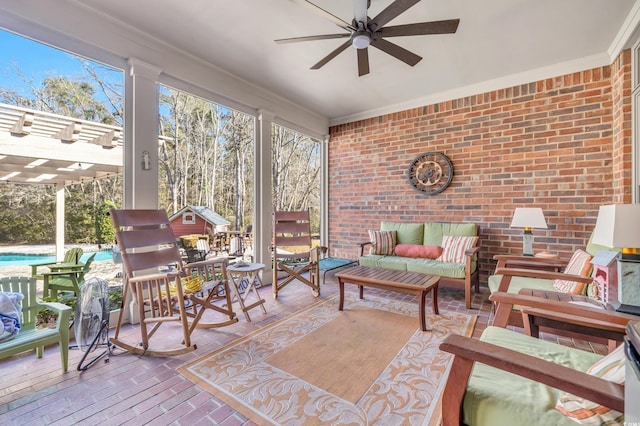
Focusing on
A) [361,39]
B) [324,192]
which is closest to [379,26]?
[361,39]

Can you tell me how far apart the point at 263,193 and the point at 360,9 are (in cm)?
267

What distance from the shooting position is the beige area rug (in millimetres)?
1561

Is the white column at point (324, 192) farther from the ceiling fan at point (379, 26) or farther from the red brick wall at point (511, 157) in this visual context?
the ceiling fan at point (379, 26)

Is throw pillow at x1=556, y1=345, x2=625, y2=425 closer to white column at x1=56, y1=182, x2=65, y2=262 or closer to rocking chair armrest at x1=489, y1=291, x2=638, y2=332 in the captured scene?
rocking chair armrest at x1=489, y1=291, x2=638, y2=332

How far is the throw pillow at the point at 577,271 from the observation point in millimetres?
2195

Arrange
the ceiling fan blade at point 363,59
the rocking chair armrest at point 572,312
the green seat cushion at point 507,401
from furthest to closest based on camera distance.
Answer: the ceiling fan blade at point 363,59
the rocking chair armrest at point 572,312
the green seat cushion at point 507,401

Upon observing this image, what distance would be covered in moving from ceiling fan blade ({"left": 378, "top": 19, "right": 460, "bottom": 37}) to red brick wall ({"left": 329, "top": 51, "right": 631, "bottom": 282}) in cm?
225

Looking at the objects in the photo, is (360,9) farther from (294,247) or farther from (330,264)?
(330,264)

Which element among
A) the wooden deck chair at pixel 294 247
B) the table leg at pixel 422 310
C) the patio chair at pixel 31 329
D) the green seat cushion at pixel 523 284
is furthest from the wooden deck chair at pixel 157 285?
the green seat cushion at pixel 523 284

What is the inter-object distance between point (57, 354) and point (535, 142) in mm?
5354

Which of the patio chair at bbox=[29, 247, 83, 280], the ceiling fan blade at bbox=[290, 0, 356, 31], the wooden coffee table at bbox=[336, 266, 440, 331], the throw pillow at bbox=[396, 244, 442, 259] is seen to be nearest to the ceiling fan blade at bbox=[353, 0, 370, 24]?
the ceiling fan blade at bbox=[290, 0, 356, 31]

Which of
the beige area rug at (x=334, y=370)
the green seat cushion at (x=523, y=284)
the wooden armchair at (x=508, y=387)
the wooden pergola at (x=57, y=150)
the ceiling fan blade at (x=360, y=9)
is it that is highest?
the ceiling fan blade at (x=360, y=9)

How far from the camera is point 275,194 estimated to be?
4.60 meters

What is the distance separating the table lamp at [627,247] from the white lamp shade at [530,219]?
165 centimetres
